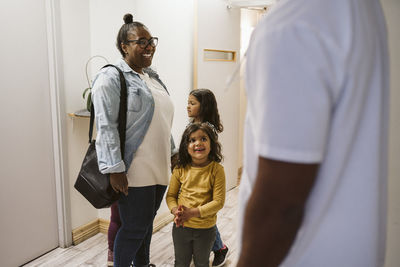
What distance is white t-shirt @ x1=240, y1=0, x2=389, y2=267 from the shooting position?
47 centimetres

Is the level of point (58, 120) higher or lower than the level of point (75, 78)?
lower

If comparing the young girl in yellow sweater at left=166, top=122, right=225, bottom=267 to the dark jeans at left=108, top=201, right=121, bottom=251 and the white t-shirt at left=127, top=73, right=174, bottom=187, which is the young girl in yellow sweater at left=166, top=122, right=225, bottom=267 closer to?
the white t-shirt at left=127, top=73, right=174, bottom=187

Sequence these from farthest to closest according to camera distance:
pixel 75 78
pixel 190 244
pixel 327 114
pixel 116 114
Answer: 1. pixel 75 78
2. pixel 190 244
3. pixel 116 114
4. pixel 327 114

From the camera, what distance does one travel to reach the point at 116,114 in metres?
1.62

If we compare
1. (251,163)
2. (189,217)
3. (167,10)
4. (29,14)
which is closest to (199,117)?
(189,217)

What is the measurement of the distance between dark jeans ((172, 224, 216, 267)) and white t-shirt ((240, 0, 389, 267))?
4.24 feet

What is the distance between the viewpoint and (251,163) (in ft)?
1.85

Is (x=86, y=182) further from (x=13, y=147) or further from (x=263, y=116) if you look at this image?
(x=263, y=116)

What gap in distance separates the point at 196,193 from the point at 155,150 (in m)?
0.31

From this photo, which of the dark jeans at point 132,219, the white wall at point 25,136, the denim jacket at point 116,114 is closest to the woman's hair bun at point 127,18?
the denim jacket at point 116,114

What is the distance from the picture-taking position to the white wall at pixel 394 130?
126 cm

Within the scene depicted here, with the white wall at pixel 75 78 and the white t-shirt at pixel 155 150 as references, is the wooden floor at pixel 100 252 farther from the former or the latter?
the white t-shirt at pixel 155 150

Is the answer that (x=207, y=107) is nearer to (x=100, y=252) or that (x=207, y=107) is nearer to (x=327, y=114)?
(x=100, y=252)

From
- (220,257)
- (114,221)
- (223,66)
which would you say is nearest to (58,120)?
(114,221)
